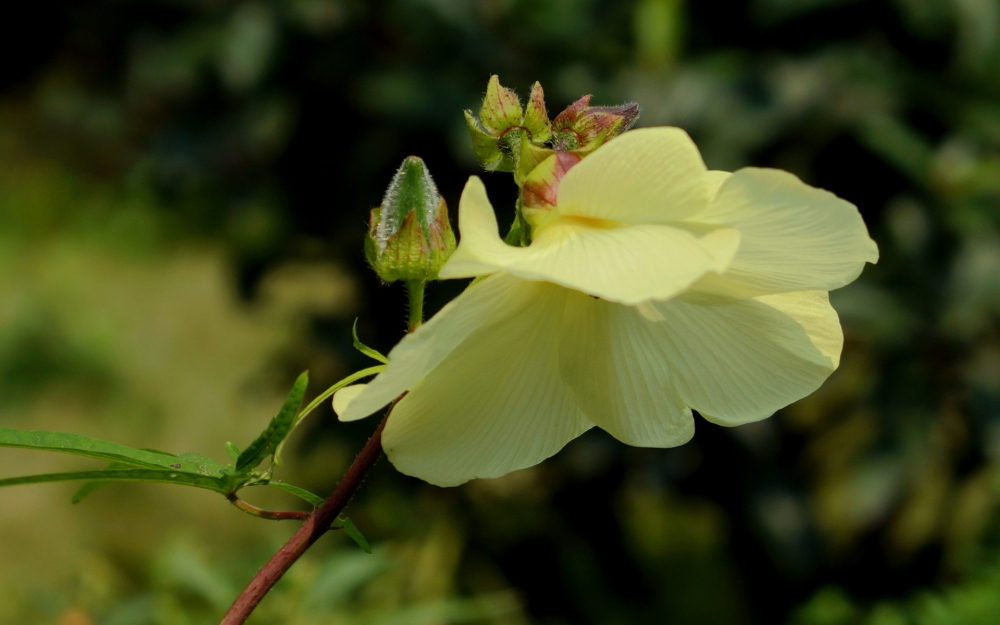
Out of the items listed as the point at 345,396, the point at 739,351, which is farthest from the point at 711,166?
the point at 345,396

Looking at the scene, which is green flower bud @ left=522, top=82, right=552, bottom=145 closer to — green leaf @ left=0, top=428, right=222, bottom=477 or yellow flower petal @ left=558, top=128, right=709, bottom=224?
yellow flower petal @ left=558, top=128, right=709, bottom=224

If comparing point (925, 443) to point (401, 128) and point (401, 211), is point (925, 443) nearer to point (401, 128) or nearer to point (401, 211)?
point (401, 128)

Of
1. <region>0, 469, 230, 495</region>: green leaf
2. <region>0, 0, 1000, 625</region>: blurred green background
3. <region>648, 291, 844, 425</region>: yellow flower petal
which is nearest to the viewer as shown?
<region>0, 469, 230, 495</region>: green leaf

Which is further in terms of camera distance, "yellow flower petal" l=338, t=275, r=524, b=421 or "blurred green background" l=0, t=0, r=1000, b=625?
"blurred green background" l=0, t=0, r=1000, b=625

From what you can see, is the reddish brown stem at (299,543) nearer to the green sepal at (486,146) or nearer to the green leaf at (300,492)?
the green leaf at (300,492)

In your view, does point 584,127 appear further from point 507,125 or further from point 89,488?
point 89,488

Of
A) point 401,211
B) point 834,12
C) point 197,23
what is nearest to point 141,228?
point 197,23

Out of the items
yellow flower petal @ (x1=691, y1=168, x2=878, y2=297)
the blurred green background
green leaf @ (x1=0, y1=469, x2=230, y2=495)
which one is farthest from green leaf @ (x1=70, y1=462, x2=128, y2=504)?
the blurred green background

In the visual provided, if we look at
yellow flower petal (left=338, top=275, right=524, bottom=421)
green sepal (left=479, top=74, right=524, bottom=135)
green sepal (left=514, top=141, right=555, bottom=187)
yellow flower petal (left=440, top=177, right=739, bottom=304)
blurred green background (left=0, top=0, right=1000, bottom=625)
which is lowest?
blurred green background (left=0, top=0, right=1000, bottom=625)
